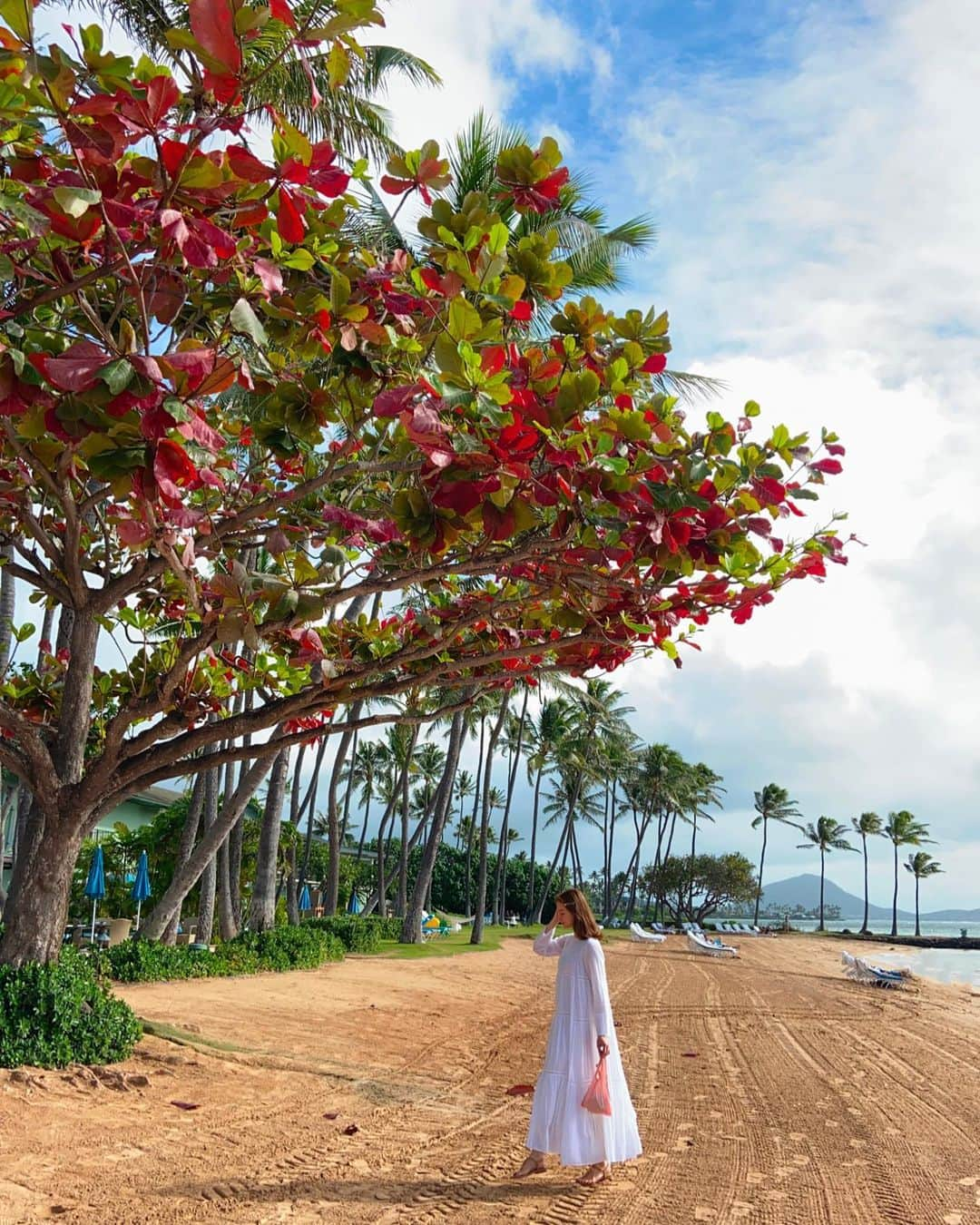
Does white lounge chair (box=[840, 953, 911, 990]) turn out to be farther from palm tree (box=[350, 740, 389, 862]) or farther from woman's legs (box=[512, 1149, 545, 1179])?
palm tree (box=[350, 740, 389, 862])

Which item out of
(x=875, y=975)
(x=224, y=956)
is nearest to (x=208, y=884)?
(x=224, y=956)

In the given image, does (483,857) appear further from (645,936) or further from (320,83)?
(320,83)

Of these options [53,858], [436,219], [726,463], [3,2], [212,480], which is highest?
[436,219]

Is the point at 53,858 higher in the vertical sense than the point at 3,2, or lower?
lower

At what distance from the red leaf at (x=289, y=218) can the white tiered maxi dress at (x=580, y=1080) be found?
3473 mm

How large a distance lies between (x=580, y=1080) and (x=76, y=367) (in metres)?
4.07

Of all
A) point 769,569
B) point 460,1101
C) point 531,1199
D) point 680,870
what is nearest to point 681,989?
point 460,1101

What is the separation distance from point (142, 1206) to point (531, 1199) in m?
1.71

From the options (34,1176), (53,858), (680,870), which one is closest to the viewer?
(34,1176)

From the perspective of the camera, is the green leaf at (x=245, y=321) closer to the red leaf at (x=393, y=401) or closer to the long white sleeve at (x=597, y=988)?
the red leaf at (x=393, y=401)

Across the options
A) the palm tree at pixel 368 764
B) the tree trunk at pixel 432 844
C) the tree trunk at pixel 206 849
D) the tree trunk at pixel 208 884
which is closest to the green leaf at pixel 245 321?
the tree trunk at pixel 206 849

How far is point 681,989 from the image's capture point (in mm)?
16609

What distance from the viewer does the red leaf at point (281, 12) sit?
94.9 inches

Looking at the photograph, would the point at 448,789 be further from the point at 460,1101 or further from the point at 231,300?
the point at 231,300
